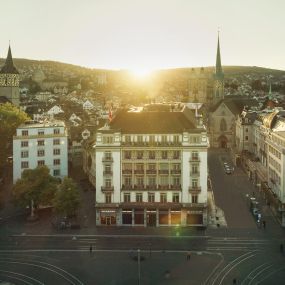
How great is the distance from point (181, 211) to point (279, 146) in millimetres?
21639

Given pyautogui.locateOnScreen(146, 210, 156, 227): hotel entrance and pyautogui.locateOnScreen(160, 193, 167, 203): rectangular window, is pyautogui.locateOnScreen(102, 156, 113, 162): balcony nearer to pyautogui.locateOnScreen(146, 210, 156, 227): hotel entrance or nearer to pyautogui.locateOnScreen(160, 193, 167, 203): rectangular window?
pyautogui.locateOnScreen(160, 193, 167, 203): rectangular window

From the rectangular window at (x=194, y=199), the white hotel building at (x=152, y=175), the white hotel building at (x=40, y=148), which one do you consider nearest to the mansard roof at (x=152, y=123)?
the white hotel building at (x=152, y=175)

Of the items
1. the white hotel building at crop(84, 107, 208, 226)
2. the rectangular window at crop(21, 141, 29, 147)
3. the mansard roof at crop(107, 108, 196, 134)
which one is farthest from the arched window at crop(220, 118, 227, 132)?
the white hotel building at crop(84, 107, 208, 226)

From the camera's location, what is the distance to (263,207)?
8150 centimetres

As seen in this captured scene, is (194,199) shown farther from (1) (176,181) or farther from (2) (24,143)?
(2) (24,143)

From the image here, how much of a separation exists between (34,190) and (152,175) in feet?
63.0

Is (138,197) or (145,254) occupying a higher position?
(138,197)

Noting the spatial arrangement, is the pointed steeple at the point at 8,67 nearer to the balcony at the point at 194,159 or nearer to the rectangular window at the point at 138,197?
the rectangular window at the point at 138,197

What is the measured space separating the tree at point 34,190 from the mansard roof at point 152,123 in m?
14.4

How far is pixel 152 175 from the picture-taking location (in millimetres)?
72875

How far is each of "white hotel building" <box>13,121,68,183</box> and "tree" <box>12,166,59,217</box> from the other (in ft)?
35.1

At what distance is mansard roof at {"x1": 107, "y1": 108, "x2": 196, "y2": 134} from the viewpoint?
2886 inches

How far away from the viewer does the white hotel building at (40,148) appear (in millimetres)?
88500

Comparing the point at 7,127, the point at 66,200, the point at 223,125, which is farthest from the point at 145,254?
the point at 223,125
